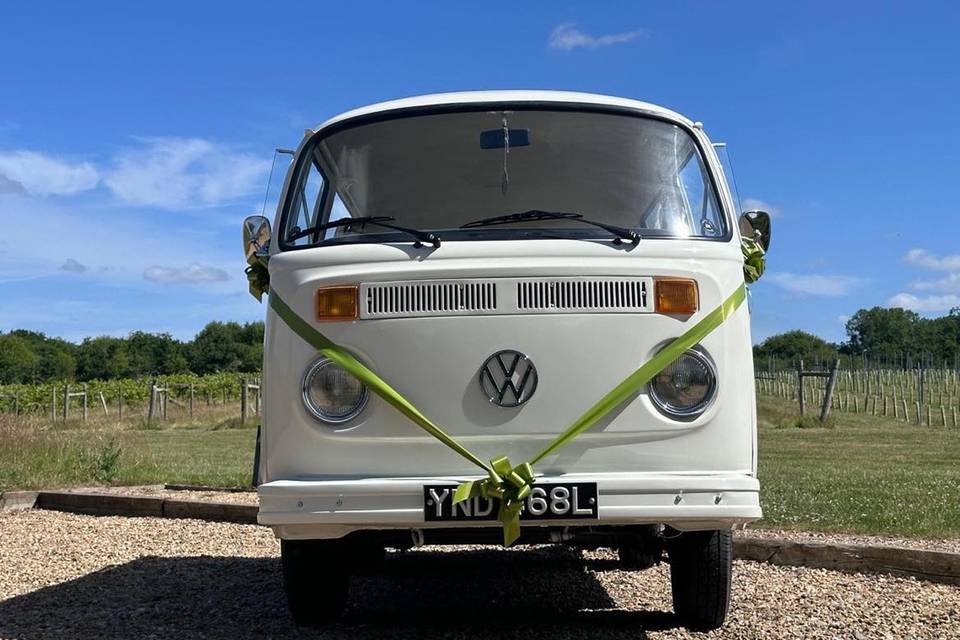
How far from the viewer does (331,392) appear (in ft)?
12.4

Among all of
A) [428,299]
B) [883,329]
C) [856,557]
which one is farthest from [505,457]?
[883,329]

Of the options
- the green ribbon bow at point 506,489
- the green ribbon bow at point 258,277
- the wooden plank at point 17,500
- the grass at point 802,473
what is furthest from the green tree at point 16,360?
the green ribbon bow at point 506,489

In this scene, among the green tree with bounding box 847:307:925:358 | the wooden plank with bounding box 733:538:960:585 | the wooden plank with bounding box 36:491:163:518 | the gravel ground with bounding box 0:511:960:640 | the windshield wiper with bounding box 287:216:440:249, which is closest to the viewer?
the windshield wiper with bounding box 287:216:440:249

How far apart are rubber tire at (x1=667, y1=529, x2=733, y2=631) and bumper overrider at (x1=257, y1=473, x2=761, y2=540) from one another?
540mm

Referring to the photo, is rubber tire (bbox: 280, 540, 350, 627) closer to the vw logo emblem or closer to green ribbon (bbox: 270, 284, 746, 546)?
green ribbon (bbox: 270, 284, 746, 546)

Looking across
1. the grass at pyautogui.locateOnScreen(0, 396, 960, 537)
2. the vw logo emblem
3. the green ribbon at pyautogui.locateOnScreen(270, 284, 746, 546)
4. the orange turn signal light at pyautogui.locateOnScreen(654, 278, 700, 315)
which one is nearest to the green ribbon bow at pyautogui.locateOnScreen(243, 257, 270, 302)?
the green ribbon at pyautogui.locateOnScreen(270, 284, 746, 546)

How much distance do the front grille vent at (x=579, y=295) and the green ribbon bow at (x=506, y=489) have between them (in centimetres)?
58

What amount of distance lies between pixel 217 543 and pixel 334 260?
4042mm

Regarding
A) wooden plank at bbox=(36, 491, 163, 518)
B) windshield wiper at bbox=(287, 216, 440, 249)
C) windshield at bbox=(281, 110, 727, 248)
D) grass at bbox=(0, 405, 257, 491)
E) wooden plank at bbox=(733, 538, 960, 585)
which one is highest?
windshield at bbox=(281, 110, 727, 248)

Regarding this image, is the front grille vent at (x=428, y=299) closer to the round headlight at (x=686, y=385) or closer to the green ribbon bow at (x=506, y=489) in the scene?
the green ribbon bow at (x=506, y=489)

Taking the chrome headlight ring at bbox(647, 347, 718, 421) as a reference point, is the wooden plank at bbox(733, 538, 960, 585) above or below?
below

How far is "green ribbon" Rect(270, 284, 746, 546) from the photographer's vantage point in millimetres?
3527

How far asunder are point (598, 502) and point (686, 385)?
0.55m

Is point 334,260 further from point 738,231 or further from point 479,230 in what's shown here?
point 738,231
